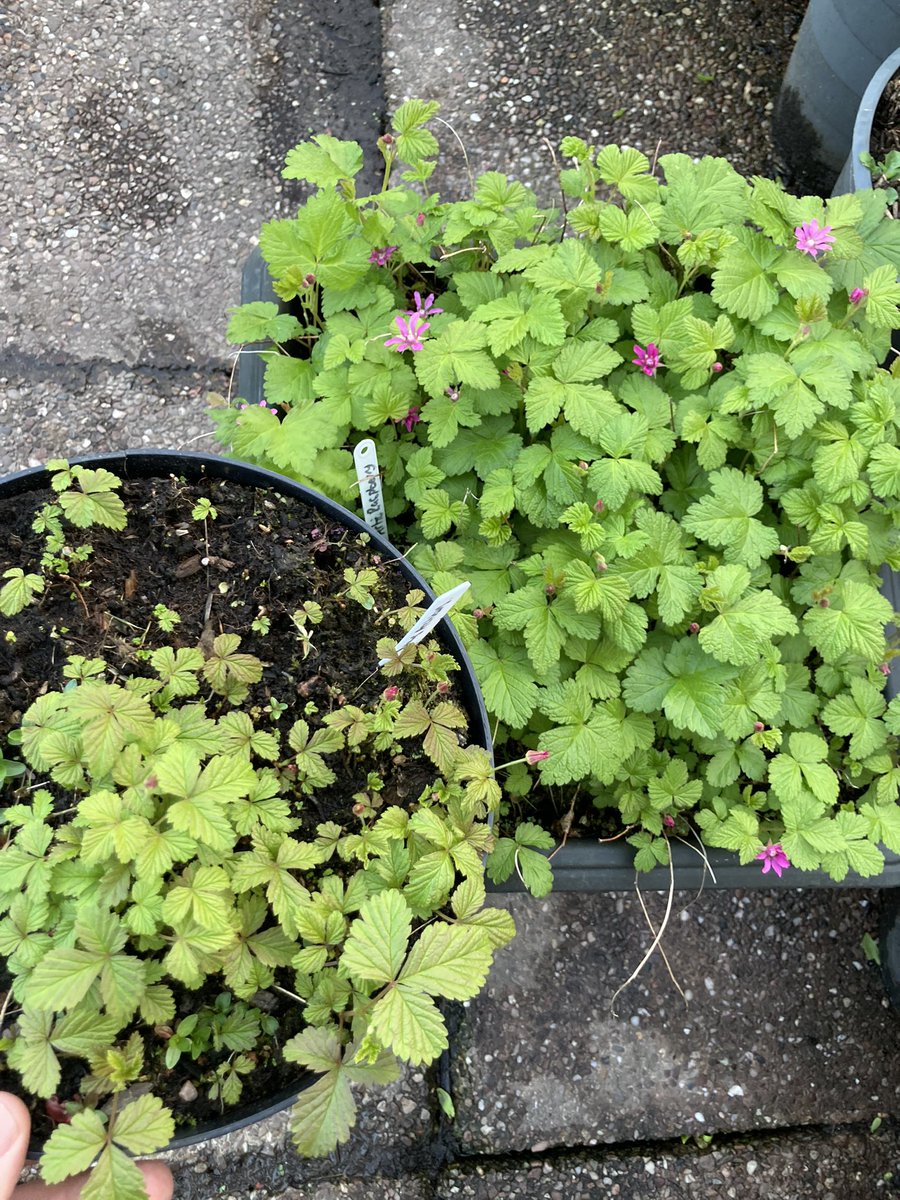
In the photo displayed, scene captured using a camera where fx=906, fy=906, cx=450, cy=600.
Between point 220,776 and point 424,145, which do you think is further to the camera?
point 424,145

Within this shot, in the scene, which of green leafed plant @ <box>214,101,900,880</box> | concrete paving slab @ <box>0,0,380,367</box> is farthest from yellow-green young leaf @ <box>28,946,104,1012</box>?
concrete paving slab @ <box>0,0,380,367</box>

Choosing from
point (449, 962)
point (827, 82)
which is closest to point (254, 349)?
point (449, 962)

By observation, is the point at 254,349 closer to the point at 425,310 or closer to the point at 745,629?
the point at 425,310

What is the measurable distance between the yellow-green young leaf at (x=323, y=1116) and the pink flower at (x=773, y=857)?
70cm

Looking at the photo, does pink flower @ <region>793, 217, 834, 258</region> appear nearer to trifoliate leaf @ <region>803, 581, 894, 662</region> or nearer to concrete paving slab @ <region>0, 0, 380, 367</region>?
trifoliate leaf @ <region>803, 581, 894, 662</region>

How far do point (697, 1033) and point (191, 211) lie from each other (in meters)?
2.24

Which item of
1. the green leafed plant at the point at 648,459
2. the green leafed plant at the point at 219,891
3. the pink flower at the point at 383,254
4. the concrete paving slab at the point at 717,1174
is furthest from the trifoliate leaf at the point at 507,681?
the concrete paving slab at the point at 717,1174

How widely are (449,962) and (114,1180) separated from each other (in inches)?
14.2

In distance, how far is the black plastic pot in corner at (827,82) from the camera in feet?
6.72

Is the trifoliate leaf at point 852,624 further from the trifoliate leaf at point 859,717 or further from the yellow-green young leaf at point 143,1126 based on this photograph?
the yellow-green young leaf at point 143,1126

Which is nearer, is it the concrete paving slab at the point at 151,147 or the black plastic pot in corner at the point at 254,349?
the black plastic pot in corner at the point at 254,349

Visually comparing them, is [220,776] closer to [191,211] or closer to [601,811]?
[601,811]

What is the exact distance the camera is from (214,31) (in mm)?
2516

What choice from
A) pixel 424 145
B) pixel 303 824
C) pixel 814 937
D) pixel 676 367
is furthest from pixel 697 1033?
pixel 424 145
